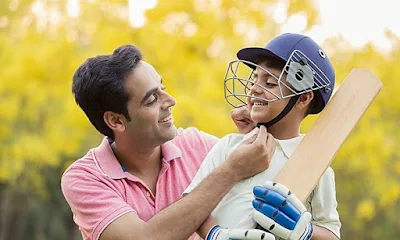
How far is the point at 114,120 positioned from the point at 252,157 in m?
0.87

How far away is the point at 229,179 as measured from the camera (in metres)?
3.05

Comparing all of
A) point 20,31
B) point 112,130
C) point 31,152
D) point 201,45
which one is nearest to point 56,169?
point 31,152

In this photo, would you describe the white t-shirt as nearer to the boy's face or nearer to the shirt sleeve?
the shirt sleeve

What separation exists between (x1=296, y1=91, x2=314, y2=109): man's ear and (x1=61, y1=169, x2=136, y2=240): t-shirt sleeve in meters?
0.87

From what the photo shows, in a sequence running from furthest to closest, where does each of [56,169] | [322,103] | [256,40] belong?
[56,169]
[256,40]
[322,103]

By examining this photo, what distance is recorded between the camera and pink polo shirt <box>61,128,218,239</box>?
133 inches

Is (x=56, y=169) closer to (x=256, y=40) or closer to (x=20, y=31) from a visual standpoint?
(x=20, y=31)

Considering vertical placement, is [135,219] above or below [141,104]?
below

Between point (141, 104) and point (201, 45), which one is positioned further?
point (201, 45)

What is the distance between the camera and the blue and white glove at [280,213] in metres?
2.78

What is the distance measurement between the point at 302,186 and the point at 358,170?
1192 cm

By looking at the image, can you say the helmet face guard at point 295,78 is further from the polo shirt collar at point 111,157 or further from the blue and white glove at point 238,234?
the polo shirt collar at point 111,157

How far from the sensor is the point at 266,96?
9.98 ft

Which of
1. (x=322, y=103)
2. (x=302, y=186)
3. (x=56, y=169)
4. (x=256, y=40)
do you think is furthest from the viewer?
(x=56, y=169)
